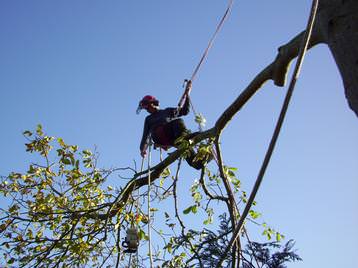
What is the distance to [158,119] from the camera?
4707 millimetres

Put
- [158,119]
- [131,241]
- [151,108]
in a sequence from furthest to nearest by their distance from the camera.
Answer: [151,108]
[158,119]
[131,241]

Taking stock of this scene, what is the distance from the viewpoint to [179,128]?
4.47 meters

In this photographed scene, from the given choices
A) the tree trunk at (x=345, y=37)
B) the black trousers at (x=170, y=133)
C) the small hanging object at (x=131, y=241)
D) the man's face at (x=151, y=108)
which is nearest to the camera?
the tree trunk at (x=345, y=37)

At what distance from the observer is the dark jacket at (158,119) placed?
453 cm

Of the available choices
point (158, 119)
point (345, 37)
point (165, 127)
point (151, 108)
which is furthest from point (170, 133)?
point (345, 37)

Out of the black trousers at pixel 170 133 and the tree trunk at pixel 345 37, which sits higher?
the black trousers at pixel 170 133

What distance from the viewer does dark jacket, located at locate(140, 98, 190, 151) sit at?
453cm

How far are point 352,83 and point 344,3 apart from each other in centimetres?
31

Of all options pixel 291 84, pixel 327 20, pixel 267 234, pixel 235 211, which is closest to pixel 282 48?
pixel 327 20

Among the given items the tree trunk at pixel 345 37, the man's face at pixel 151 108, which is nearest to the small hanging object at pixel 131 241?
the man's face at pixel 151 108

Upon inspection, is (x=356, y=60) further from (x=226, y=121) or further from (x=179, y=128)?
(x=179, y=128)

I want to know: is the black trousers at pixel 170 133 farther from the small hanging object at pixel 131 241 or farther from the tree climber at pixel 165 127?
the small hanging object at pixel 131 241

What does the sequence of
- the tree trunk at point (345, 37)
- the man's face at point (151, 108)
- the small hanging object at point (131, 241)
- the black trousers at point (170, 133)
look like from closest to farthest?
the tree trunk at point (345, 37) < the small hanging object at point (131, 241) < the black trousers at point (170, 133) < the man's face at point (151, 108)

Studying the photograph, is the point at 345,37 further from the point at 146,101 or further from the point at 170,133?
the point at 146,101
